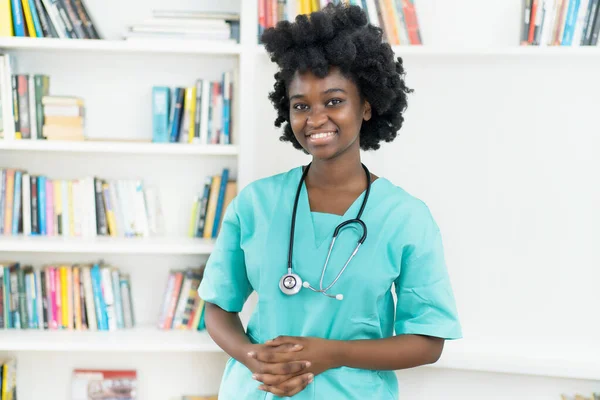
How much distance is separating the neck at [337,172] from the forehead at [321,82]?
0.50 ft

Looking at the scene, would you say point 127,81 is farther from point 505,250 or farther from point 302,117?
point 505,250

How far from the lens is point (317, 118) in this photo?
133 cm

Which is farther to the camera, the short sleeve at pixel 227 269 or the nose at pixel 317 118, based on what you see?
the short sleeve at pixel 227 269

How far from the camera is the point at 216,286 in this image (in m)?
1.46

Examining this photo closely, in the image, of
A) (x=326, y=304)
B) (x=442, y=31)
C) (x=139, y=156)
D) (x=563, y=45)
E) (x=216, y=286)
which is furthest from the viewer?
(x=139, y=156)

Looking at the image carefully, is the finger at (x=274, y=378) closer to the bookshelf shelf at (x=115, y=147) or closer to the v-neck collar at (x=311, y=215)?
the v-neck collar at (x=311, y=215)

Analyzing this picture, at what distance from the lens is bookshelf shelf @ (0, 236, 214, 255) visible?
79.7 inches

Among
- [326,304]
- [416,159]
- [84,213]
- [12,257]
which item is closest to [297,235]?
[326,304]

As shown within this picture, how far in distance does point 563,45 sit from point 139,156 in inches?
54.9

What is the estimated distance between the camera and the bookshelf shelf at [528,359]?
197 centimetres

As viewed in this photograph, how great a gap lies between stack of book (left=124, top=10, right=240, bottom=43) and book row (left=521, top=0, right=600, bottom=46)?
893 millimetres

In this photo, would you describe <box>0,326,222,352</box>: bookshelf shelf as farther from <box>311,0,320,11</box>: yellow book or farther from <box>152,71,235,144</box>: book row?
<box>311,0,320,11</box>: yellow book

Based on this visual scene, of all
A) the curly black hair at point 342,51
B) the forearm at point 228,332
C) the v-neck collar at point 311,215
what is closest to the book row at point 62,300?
the forearm at point 228,332

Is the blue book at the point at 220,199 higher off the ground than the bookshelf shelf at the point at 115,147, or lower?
lower
